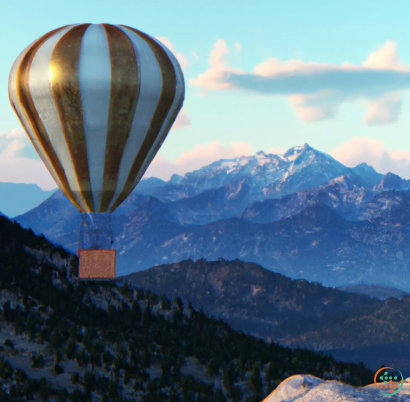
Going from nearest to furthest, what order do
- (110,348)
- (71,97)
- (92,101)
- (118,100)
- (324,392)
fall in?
(324,392)
(71,97)
(92,101)
(118,100)
(110,348)

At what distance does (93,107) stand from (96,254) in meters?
14.1

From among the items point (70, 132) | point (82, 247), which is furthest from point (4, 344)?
point (70, 132)

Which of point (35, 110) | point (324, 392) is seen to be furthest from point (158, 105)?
point (324, 392)

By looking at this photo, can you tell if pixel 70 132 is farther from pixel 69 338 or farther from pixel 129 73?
pixel 69 338

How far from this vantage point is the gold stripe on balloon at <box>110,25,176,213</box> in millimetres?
79625

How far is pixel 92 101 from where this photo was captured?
75562mm

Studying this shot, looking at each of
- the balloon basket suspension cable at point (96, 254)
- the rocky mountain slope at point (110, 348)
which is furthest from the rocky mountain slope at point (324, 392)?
the rocky mountain slope at point (110, 348)

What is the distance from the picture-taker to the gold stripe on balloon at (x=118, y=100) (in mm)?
76250

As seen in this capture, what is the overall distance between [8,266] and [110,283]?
18352mm

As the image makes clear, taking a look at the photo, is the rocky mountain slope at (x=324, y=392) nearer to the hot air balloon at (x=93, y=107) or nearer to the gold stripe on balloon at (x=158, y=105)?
the hot air balloon at (x=93, y=107)

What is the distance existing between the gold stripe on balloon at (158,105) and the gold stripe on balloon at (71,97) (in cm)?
512

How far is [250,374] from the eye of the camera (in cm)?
9788

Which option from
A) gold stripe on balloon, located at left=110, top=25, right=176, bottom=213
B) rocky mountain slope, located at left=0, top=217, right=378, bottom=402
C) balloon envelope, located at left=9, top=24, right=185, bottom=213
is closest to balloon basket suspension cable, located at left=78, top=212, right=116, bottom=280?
balloon envelope, located at left=9, top=24, right=185, bottom=213

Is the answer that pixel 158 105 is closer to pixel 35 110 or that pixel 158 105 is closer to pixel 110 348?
pixel 35 110
